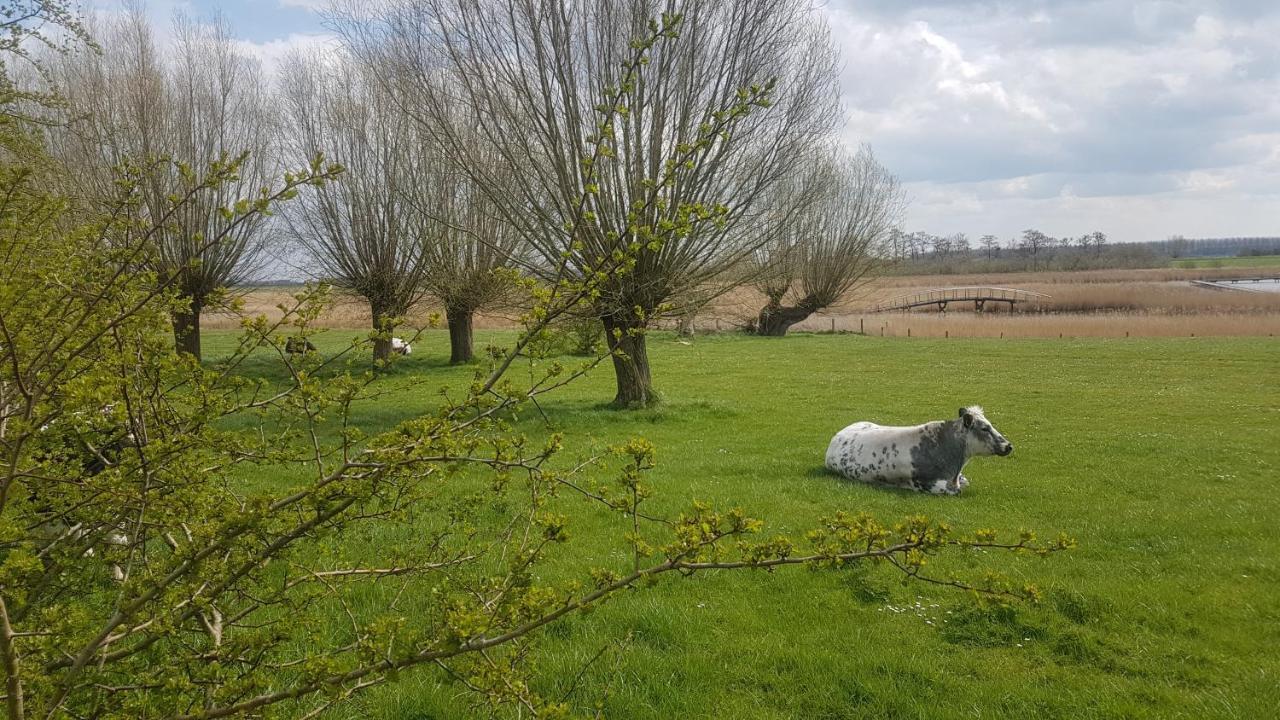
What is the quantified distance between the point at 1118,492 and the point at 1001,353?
19468 mm

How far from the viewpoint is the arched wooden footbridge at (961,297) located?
54188 millimetres

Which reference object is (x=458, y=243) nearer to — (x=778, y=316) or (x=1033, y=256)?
(x=778, y=316)

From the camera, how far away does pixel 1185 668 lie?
4977 millimetres

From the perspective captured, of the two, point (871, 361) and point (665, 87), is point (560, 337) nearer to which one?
point (665, 87)

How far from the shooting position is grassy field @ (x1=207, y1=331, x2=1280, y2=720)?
15.4 feet

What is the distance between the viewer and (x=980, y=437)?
31.2ft

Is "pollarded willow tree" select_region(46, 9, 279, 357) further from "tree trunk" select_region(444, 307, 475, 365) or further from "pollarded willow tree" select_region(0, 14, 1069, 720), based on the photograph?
"pollarded willow tree" select_region(0, 14, 1069, 720)

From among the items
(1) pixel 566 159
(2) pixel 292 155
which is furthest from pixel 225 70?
(1) pixel 566 159

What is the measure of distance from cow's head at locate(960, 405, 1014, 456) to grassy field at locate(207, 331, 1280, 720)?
1.97ft

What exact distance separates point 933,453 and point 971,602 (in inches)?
149

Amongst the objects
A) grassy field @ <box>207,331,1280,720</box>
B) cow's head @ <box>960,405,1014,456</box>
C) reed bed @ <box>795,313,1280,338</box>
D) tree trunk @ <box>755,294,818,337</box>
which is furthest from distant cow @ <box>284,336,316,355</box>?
tree trunk @ <box>755,294,818,337</box>

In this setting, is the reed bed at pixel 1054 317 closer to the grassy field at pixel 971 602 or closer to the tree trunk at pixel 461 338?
the tree trunk at pixel 461 338

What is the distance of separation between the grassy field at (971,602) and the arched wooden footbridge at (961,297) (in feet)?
134

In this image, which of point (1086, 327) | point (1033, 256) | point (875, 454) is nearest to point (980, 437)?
point (875, 454)
